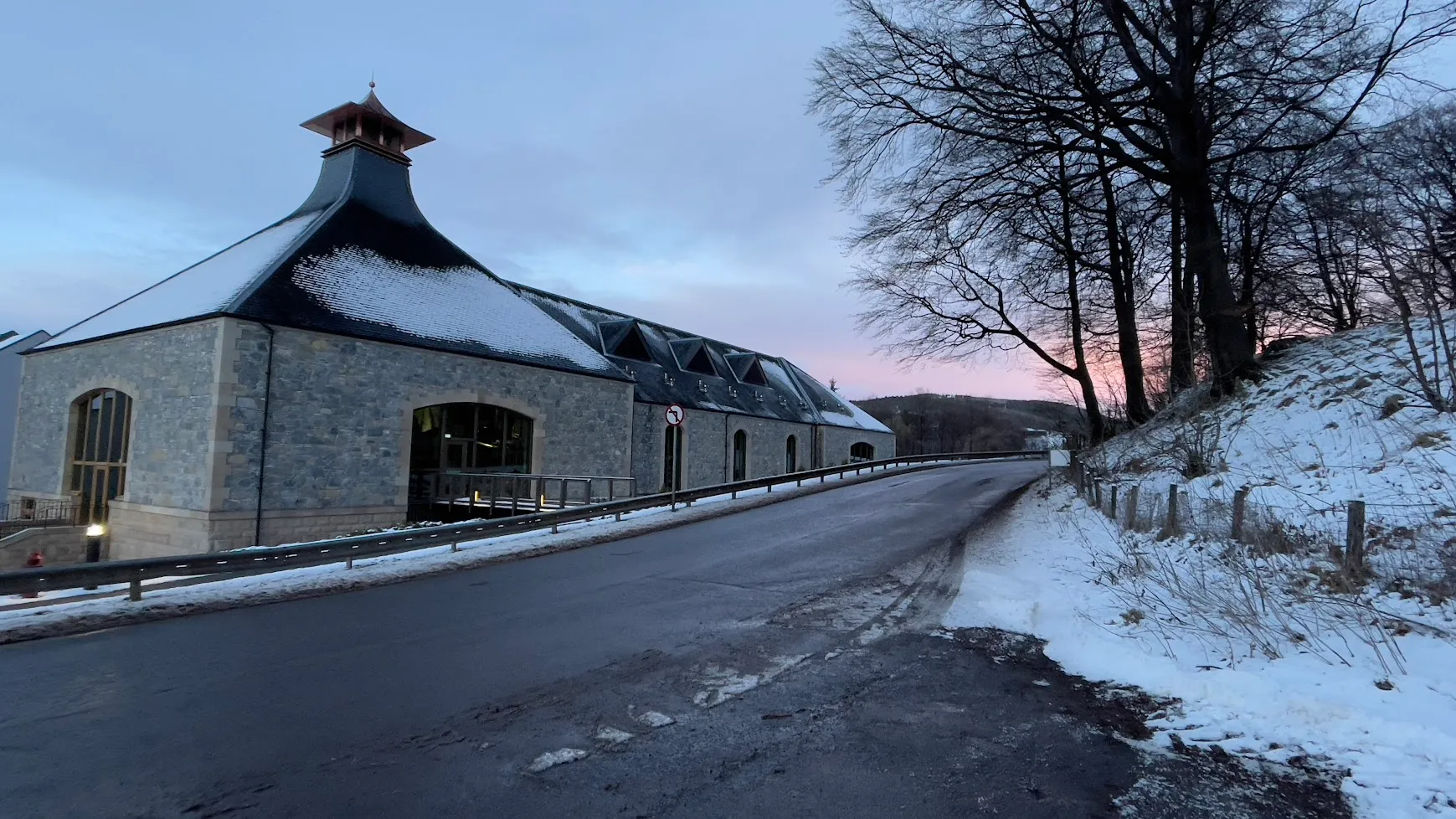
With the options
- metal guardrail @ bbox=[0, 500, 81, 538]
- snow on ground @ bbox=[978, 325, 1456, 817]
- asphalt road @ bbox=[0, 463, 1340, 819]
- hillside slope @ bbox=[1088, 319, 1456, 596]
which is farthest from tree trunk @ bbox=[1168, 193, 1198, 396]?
metal guardrail @ bbox=[0, 500, 81, 538]

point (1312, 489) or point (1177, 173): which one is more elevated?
point (1177, 173)

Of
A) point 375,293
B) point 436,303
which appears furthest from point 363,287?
point 436,303

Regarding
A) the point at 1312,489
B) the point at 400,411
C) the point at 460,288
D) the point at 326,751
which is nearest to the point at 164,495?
the point at 400,411

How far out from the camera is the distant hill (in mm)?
91281

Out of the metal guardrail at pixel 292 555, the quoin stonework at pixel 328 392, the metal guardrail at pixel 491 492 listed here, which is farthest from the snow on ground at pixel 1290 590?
the quoin stonework at pixel 328 392

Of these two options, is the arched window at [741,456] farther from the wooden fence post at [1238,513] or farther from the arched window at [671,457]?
the wooden fence post at [1238,513]

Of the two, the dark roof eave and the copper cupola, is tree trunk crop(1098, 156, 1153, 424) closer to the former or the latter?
the dark roof eave

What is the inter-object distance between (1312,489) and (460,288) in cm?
2143

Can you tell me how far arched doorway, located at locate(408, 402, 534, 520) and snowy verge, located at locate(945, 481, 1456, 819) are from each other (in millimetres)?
15861

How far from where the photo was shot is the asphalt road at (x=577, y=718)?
11.6 feet

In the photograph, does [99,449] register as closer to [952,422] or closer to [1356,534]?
[1356,534]

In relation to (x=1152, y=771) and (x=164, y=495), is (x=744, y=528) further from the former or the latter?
(x=164, y=495)

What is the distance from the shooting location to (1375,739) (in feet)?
12.6

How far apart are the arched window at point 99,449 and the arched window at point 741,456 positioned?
2242cm
